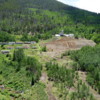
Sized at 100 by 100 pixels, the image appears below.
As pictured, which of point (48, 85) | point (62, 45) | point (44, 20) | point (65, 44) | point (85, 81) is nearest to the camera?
point (48, 85)

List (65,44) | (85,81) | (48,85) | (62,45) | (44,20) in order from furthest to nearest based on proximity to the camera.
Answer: (44,20), (65,44), (62,45), (85,81), (48,85)

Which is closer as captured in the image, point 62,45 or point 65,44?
point 62,45

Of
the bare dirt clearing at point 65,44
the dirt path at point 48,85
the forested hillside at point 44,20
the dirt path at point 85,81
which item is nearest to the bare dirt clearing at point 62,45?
the bare dirt clearing at point 65,44

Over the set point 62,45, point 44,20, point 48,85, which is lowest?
point 48,85

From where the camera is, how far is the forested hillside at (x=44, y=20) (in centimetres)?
12131

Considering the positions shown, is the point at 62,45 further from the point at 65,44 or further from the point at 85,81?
the point at 85,81

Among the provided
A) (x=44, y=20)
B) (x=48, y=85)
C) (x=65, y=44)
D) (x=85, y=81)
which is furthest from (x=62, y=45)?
(x=44, y=20)

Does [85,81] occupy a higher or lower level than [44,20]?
lower

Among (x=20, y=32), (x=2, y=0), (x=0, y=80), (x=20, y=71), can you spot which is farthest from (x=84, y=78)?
(x=2, y=0)

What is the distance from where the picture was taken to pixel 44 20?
15000cm

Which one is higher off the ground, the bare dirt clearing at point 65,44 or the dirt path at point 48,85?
the bare dirt clearing at point 65,44

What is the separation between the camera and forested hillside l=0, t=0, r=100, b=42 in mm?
121312

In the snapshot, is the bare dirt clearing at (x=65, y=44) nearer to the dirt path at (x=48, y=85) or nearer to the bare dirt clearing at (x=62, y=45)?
the bare dirt clearing at (x=62, y=45)

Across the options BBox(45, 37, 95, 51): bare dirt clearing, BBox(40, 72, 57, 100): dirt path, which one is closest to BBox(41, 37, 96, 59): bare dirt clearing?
BBox(45, 37, 95, 51): bare dirt clearing
